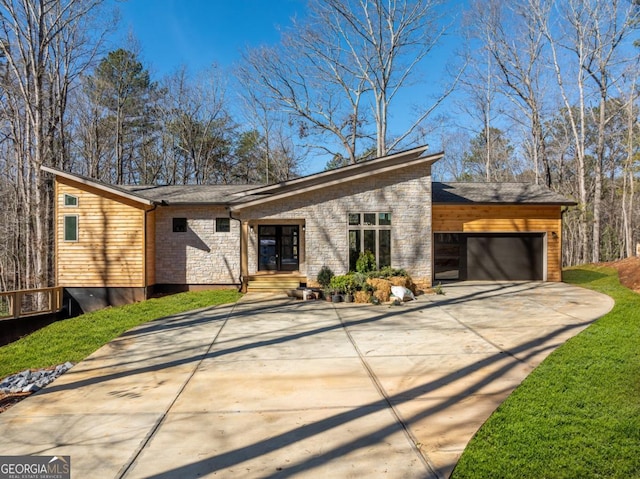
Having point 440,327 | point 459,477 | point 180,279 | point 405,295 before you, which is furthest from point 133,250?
point 459,477

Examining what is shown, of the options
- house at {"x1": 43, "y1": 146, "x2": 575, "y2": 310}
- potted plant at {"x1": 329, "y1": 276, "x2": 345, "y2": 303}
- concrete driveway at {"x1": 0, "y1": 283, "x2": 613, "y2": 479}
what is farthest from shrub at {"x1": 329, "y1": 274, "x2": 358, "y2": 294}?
concrete driveway at {"x1": 0, "y1": 283, "x2": 613, "y2": 479}

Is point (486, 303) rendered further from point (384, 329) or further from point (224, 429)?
point (224, 429)

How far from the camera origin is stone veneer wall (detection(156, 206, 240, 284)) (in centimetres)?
1443

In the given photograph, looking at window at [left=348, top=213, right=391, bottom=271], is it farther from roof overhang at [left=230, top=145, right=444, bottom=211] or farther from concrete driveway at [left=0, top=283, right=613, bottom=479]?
concrete driveway at [left=0, top=283, right=613, bottom=479]

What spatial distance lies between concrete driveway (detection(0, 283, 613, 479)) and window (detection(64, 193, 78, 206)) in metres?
7.30

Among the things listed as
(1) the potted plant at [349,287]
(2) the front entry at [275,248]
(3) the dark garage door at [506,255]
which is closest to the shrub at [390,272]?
(1) the potted plant at [349,287]

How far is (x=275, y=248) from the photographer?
622 inches

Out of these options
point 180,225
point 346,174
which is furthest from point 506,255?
point 180,225

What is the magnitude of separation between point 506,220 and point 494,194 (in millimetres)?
1261

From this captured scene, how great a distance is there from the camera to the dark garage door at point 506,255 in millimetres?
15352

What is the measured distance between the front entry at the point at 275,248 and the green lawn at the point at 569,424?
11044 millimetres

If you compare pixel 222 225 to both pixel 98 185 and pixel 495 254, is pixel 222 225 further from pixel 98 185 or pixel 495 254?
pixel 495 254

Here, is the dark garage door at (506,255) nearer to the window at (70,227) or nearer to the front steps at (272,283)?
the front steps at (272,283)

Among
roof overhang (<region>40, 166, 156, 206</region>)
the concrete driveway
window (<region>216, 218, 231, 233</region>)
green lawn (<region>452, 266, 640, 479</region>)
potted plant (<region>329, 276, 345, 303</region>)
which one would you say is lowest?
the concrete driveway
